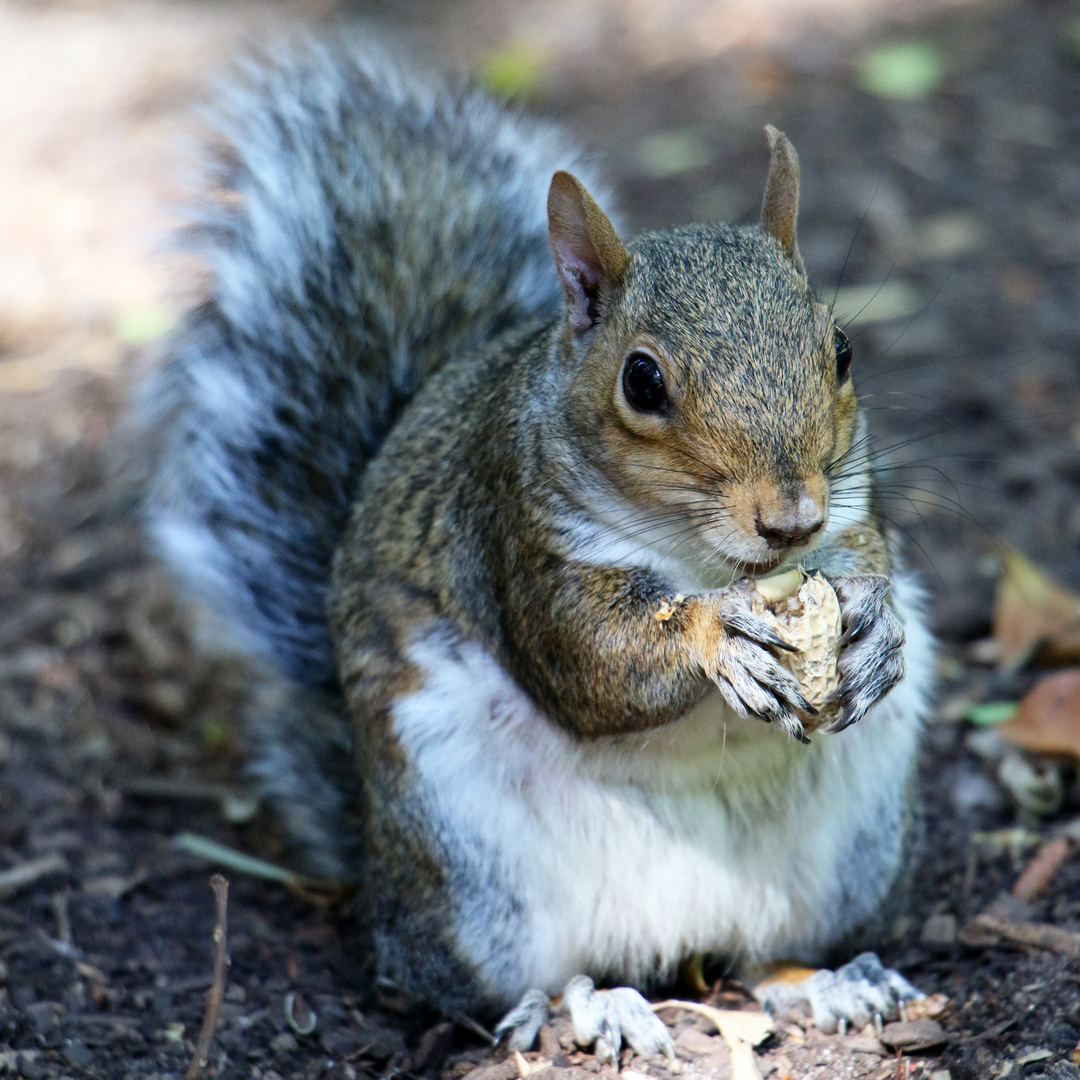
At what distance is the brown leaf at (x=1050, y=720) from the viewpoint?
8.40 feet

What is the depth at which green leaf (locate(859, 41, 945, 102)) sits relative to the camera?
16.2 feet

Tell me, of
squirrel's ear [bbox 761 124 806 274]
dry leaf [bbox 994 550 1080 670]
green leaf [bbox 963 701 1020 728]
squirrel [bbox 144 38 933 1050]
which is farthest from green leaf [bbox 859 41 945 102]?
squirrel's ear [bbox 761 124 806 274]

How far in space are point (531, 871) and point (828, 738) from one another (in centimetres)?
48

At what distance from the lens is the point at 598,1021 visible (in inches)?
80.3

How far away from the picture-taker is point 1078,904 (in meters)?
2.24

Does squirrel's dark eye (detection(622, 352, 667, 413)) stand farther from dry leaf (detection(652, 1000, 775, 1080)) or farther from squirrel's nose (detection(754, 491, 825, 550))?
dry leaf (detection(652, 1000, 775, 1080))

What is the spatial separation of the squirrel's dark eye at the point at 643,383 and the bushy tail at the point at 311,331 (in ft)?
2.81

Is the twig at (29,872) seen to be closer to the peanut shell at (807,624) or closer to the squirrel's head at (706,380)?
the squirrel's head at (706,380)

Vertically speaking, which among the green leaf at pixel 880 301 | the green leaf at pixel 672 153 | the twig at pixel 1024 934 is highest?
the green leaf at pixel 672 153

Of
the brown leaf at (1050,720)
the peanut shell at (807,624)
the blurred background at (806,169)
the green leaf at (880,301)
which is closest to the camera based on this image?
the peanut shell at (807,624)

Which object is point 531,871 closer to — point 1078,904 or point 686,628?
point 686,628

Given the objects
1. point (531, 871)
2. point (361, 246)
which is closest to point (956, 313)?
point (361, 246)

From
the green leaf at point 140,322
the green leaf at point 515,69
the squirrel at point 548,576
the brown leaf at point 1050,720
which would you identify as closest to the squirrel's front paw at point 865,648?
the squirrel at point 548,576

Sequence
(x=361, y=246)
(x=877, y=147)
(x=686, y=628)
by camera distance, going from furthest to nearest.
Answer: (x=877, y=147)
(x=361, y=246)
(x=686, y=628)
